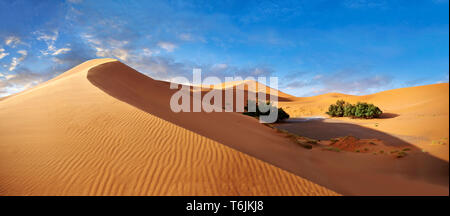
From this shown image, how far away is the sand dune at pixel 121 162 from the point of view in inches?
156

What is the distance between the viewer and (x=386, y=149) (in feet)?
27.4

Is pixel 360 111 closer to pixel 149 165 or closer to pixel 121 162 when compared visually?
pixel 149 165

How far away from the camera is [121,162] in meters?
4.55

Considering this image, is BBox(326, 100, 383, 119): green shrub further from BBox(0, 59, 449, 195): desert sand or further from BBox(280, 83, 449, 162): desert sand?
BBox(0, 59, 449, 195): desert sand

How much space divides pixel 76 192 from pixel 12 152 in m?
2.69

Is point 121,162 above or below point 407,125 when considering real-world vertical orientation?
below

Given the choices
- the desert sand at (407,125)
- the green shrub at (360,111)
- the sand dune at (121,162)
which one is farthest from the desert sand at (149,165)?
the green shrub at (360,111)

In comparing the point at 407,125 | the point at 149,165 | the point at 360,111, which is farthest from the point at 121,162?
the point at 360,111

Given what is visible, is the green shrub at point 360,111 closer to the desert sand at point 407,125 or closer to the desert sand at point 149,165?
the desert sand at point 407,125

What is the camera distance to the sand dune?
3951 millimetres

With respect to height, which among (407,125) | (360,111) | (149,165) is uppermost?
(360,111)

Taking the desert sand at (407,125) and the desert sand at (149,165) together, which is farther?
the desert sand at (149,165)

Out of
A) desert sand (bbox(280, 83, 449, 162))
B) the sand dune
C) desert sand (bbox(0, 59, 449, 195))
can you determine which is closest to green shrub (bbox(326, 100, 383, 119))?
desert sand (bbox(280, 83, 449, 162))
